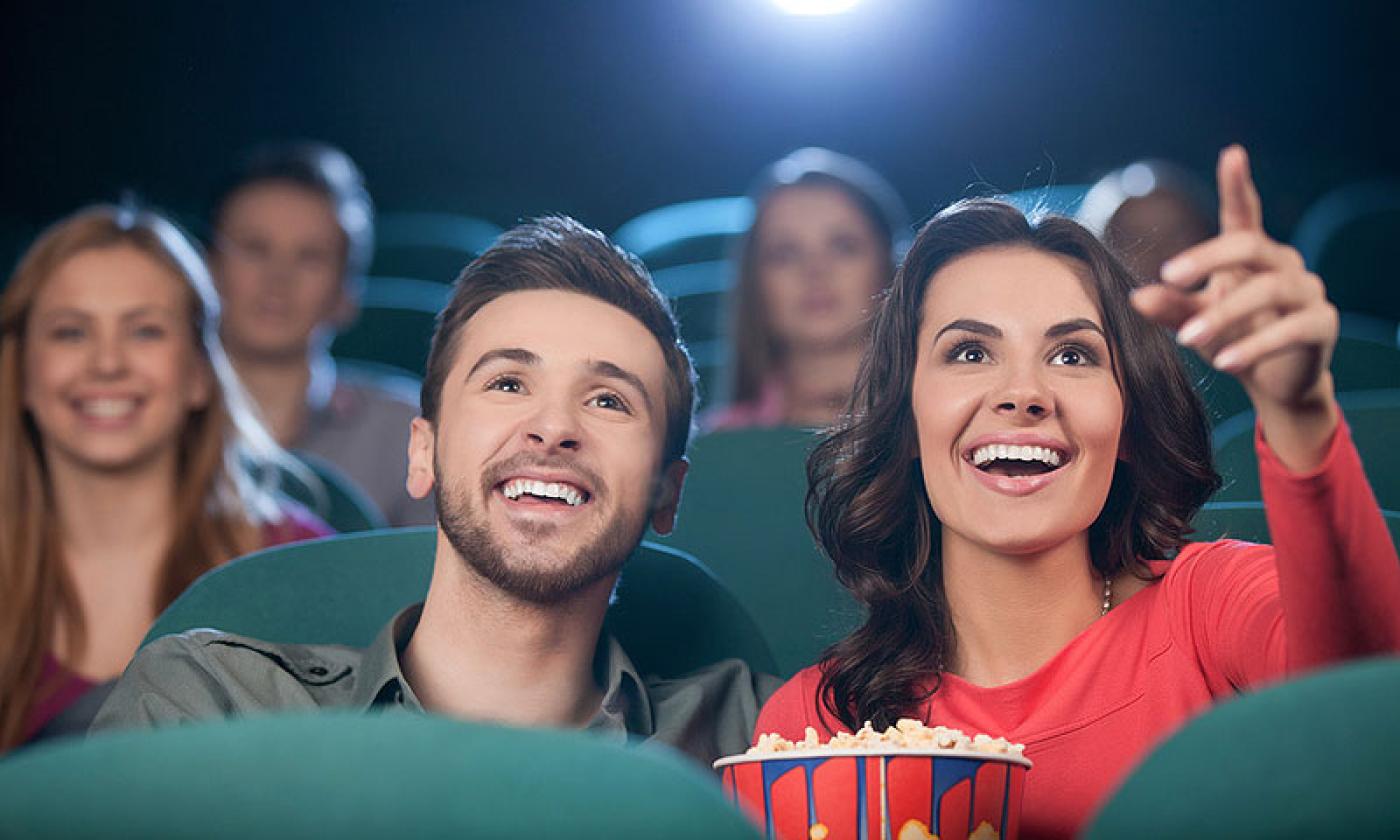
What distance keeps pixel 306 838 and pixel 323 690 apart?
0.80 meters

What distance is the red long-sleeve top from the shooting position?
0.96m

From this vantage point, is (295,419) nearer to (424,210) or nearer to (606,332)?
(424,210)

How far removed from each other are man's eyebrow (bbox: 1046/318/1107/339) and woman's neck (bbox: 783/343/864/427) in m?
0.30

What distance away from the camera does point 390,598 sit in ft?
4.94

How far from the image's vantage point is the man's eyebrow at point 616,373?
4.71ft

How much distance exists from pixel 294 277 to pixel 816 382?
1.02 m

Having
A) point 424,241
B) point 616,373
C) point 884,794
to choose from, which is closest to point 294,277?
point 424,241

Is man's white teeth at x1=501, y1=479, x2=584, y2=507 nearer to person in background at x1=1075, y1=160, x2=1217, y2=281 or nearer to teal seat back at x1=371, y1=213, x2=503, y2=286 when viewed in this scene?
person in background at x1=1075, y1=160, x2=1217, y2=281

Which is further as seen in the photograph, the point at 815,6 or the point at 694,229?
the point at 694,229

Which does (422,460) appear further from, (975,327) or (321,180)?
(321,180)

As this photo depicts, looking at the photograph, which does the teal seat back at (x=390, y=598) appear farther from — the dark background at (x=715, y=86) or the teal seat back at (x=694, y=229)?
the teal seat back at (x=694, y=229)

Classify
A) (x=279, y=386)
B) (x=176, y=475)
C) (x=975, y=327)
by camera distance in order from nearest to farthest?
(x=975, y=327) → (x=176, y=475) → (x=279, y=386)

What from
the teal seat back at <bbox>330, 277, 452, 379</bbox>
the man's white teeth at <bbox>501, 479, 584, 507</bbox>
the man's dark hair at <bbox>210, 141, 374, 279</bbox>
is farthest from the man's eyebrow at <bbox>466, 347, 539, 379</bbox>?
the teal seat back at <bbox>330, 277, 452, 379</bbox>

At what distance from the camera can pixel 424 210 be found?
277 centimetres
